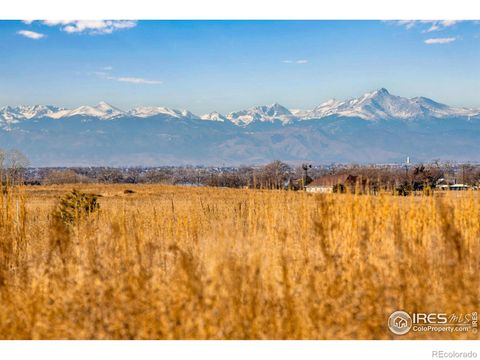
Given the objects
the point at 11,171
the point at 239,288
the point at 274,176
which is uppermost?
the point at 11,171

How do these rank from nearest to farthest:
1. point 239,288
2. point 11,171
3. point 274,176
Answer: point 239,288 < point 11,171 < point 274,176

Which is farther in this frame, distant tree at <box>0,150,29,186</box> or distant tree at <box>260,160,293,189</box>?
distant tree at <box>260,160,293,189</box>

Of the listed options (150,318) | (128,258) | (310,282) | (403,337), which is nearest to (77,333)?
(150,318)

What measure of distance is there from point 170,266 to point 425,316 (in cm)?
246

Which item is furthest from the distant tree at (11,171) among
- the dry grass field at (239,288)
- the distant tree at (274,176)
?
the distant tree at (274,176)

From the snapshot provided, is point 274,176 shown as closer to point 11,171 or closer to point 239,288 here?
point 11,171

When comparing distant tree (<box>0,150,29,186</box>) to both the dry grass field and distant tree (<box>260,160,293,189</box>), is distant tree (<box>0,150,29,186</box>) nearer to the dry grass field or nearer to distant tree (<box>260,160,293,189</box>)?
the dry grass field

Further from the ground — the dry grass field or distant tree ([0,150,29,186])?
distant tree ([0,150,29,186])

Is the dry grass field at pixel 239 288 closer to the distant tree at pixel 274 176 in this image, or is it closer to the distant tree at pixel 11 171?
the distant tree at pixel 11 171

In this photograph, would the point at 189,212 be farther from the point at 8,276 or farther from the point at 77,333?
the point at 77,333

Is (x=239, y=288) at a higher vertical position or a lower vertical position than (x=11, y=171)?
lower

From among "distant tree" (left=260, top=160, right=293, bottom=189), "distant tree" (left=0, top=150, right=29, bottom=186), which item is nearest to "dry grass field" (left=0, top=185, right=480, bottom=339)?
"distant tree" (left=0, top=150, right=29, bottom=186)

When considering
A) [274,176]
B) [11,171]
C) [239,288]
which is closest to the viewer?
[239,288]

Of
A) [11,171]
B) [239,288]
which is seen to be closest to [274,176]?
[11,171]
